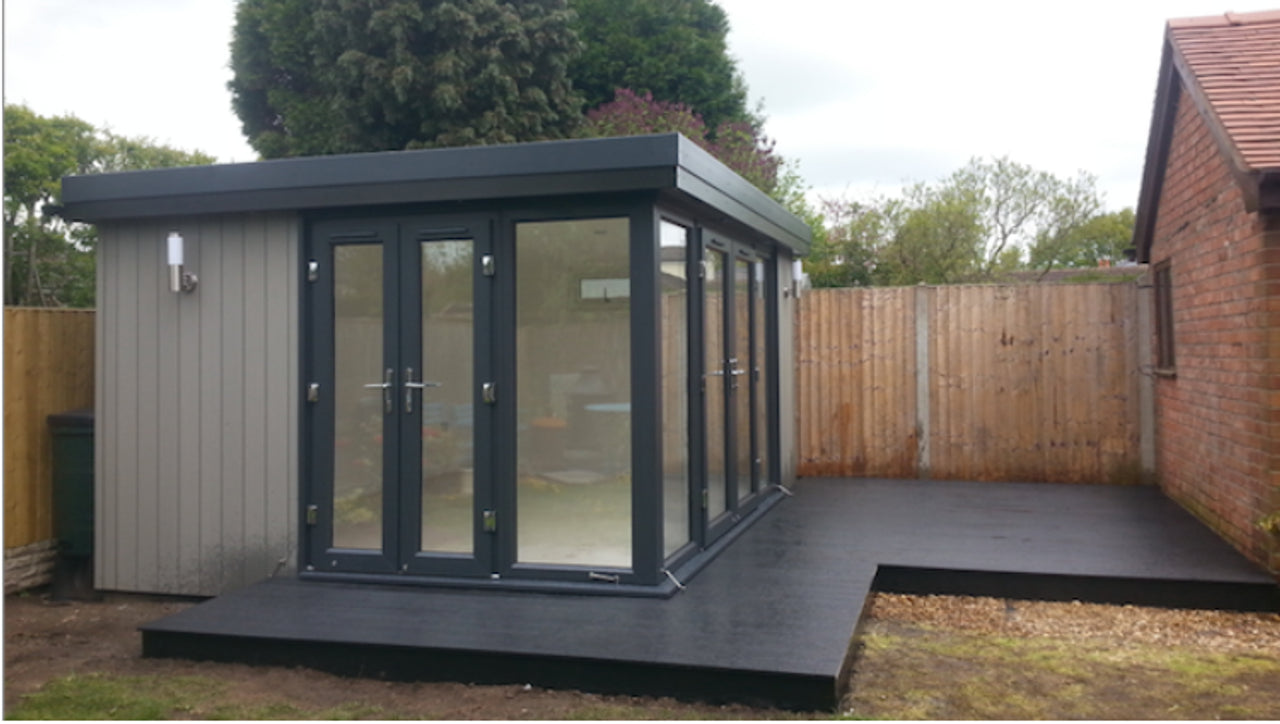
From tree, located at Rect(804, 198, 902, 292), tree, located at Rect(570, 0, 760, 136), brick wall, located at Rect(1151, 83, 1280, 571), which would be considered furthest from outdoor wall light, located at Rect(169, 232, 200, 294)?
tree, located at Rect(570, 0, 760, 136)

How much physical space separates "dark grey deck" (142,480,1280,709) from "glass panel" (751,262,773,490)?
0.74 meters

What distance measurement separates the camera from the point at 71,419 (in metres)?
5.89

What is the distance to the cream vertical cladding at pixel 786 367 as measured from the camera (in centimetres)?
798

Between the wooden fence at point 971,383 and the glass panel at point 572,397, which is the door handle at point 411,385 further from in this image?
the wooden fence at point 971,383

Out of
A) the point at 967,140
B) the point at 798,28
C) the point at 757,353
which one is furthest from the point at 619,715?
the point at 967,140

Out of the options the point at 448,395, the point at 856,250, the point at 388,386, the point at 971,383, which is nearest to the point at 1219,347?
the point at 971,383

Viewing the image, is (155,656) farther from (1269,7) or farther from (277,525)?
(1269,7)

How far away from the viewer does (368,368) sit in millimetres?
5152

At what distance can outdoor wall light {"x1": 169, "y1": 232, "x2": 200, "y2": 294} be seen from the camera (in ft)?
17.4

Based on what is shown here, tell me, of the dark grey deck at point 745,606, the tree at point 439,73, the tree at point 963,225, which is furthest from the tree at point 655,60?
the dark grey deck at point 745,606

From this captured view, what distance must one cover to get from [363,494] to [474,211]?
154 cm

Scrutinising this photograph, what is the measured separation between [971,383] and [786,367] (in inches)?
60.8

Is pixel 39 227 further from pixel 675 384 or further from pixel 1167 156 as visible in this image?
pixel 1167 156

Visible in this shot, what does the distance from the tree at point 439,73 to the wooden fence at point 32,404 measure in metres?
11.6
